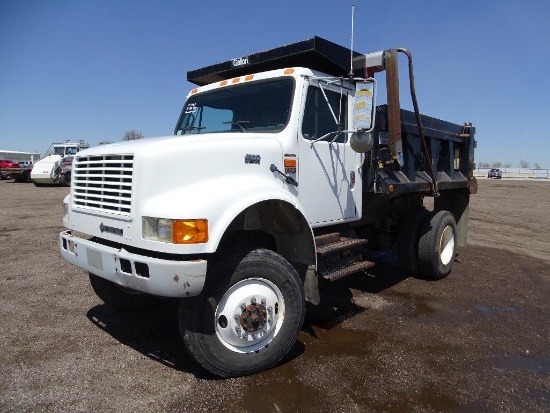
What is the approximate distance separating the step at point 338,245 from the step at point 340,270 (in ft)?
0.60

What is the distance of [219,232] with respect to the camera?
9.48 ft

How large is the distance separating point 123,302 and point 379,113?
11.9 feet

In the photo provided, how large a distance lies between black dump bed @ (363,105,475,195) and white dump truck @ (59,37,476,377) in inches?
1.2

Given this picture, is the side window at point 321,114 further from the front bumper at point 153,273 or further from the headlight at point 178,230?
the front bumper at point 153,273

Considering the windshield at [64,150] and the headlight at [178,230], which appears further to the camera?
the windshield at [64,150]

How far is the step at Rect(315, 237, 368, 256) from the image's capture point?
3862mm

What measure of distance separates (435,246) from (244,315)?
3.79 metres

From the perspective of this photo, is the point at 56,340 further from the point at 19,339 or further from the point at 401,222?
the point at 401,222

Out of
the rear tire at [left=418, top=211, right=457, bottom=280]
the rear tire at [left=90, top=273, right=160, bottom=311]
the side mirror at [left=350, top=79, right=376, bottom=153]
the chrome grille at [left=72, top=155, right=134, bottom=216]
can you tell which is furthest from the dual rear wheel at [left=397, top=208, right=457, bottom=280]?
the chrome grille at [left=72, top=155, right=134, bottom=216]

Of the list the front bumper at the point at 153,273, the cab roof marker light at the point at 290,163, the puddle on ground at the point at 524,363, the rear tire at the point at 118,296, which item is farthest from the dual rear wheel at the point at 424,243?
the front bumper at the point at 153,273

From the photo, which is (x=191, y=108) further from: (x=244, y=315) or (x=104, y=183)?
(x=244, y=315)

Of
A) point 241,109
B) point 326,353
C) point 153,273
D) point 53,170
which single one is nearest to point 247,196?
point 153,273

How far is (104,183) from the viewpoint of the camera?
3.28m

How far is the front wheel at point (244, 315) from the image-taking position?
2994mm
